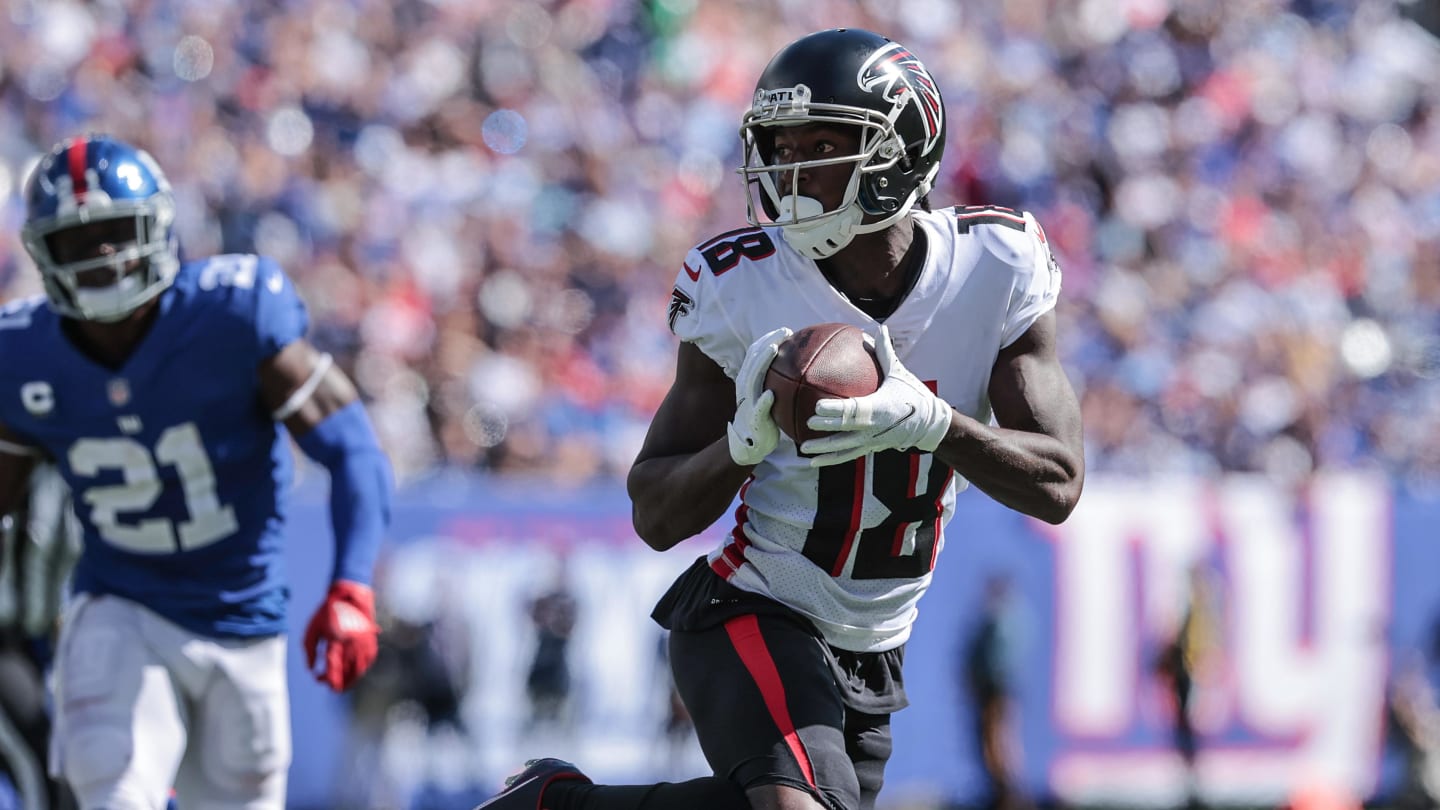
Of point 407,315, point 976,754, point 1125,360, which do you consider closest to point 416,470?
point 407,315

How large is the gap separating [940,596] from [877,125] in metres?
5.61

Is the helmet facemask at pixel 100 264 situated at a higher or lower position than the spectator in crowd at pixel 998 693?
higher

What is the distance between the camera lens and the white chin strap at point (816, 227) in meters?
3.17

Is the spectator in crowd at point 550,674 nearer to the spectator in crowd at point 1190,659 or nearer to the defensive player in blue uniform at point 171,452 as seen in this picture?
the spectator in crowd at point 1190,659

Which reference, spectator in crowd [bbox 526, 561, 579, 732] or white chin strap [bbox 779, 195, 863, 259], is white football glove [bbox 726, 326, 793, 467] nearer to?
white chin strap [bbox 779, 195, 863, 259]

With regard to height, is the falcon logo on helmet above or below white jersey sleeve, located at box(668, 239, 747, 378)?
above

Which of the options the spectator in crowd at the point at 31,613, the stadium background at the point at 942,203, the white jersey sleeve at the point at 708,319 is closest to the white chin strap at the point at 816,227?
the white jersey sleeve at the point at 708,319

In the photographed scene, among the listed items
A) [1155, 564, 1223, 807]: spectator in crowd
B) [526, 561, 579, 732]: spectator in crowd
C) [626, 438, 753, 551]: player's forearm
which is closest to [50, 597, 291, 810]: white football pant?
[626, 438, 753, 551]: player's forearm

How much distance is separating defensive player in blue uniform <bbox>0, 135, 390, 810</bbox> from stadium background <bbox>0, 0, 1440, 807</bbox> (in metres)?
3.73

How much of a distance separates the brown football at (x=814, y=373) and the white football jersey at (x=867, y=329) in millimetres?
300

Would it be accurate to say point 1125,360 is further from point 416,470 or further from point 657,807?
point 657,807

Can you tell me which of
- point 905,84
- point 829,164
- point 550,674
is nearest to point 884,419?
point 829,164

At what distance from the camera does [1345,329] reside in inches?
476

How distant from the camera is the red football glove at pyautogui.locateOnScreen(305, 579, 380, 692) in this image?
4.07m
